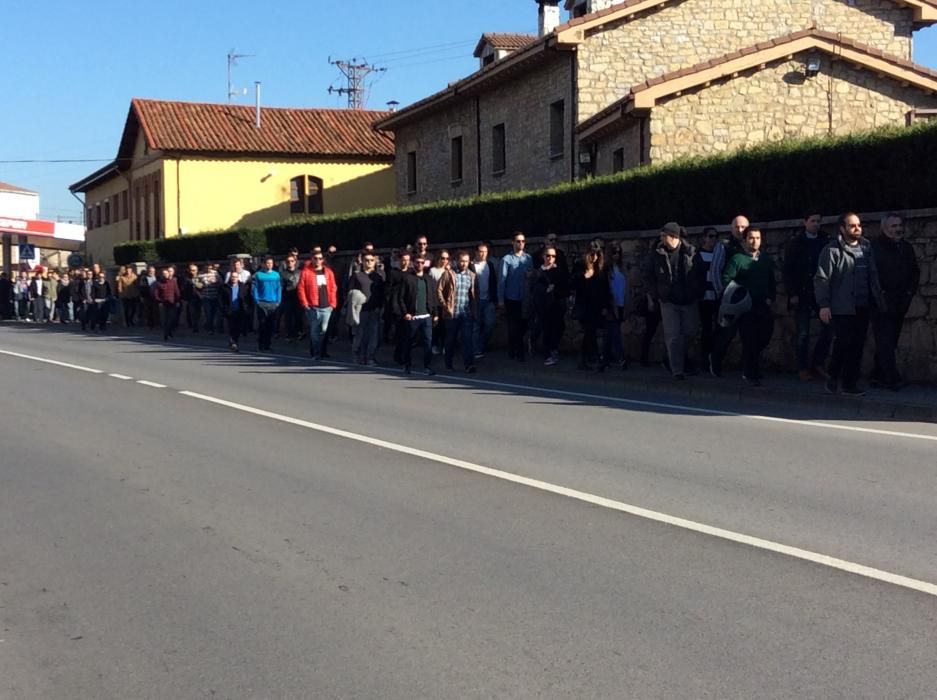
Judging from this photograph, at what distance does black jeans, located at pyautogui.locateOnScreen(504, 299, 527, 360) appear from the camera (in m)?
18.8

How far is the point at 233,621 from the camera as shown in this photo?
5391mm

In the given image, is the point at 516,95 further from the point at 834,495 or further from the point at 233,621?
the point at 233,621

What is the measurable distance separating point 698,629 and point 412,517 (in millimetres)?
2601

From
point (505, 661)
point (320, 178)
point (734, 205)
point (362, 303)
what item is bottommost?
point (505, 661)

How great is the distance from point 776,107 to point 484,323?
926cm

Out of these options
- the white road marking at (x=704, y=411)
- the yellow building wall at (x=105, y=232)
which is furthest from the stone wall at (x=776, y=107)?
the yellow building wall at (x=105, y=232)

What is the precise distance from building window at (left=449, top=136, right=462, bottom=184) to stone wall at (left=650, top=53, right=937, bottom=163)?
1209 cm

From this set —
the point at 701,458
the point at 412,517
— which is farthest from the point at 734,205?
the point at 412,517

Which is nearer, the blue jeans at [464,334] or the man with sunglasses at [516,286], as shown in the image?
the blue jeans at [464,334]

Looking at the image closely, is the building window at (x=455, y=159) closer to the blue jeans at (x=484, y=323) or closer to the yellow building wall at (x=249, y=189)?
the yellow building wall at (x=249, y=189)

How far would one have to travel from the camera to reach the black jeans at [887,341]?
13.4 meters

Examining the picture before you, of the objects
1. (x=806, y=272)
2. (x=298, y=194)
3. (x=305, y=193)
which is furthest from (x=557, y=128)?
(x=298, y=194)

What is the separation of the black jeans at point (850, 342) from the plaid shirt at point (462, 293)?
5.72 m

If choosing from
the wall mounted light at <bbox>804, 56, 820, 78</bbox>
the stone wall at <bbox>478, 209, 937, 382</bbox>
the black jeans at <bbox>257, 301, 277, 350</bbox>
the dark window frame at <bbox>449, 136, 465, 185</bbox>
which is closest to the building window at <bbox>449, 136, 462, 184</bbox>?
the dark window frame at <bbox>449, 136, 465, 185</bbox>
